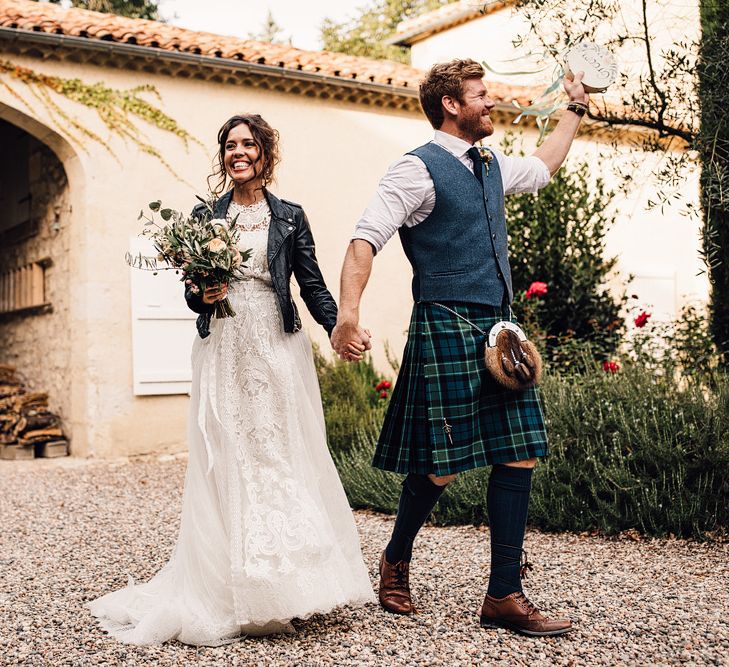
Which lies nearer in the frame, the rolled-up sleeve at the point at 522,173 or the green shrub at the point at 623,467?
the rolled-up sleeve at the point at 522,173

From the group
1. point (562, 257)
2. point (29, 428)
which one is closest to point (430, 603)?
point (562, 257)

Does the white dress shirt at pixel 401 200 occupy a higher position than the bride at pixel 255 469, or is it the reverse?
the white dress shirt at pixel 401 200

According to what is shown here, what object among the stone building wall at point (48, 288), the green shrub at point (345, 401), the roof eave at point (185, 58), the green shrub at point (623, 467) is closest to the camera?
the green shrub at point (623, 467)

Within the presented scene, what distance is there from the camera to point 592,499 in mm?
5180

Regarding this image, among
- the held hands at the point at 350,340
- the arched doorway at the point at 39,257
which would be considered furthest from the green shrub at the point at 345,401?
the held hands at the point at 350,340

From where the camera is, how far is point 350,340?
10.5ft

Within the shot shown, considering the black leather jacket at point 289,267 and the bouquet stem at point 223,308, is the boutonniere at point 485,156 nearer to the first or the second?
the black leather jacket at point 289,267

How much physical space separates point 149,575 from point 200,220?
185 cm

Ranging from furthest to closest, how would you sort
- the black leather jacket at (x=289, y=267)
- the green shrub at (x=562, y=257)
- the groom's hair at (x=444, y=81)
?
the green shrub at (x=562, y=257) < the black leather jacket at (x=289, y=267) < the groom's hair at (x=444, y=81)

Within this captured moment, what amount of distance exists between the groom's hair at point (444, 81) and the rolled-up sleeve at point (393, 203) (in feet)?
0.81

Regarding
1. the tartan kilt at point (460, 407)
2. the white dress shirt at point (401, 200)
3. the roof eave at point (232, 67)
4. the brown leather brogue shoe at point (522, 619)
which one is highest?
the roof eave at point (232, 67)

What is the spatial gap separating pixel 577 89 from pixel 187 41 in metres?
6.90

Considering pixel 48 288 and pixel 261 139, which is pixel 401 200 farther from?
pixel 48 288

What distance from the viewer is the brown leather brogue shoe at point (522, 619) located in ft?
10.6
